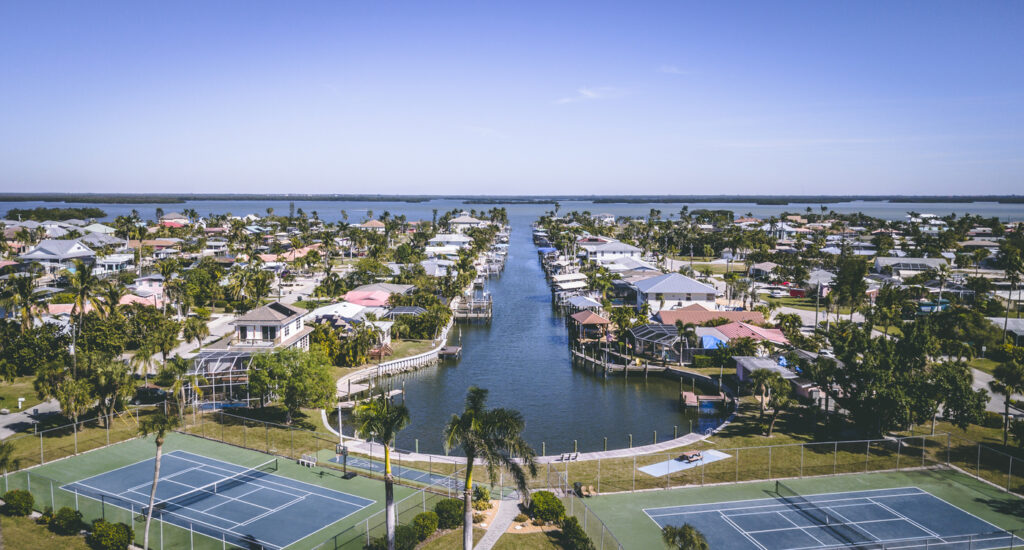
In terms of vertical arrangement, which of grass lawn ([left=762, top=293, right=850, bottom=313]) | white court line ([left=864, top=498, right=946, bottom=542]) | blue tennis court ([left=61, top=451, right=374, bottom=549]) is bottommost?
blue tennis court ([left=61, top=451, right=374, bottom=549])

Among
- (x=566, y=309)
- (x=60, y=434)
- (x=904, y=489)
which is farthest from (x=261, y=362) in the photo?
(x=566, y=309)

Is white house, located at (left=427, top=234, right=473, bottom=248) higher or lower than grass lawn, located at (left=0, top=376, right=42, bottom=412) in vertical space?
higher

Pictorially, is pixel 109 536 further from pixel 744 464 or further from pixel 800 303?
pixel 800 303

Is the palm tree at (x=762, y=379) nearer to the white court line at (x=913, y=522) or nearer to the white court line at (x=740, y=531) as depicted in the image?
the white court line at (x=913, y=522)

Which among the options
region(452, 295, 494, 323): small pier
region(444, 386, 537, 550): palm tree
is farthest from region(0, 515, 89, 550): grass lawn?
region(452, 295, 494, 323): small pier

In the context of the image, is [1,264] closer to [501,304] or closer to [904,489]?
[501,304]

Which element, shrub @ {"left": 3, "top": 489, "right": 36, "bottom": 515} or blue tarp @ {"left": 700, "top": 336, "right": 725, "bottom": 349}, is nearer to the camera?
shrub @ {"left": 3, "top": 489, "right": 36, "bottom": 515}

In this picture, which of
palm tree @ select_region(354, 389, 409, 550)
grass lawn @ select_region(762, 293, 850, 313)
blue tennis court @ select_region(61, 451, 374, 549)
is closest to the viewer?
palm tree @ select_region(354, 389, 409, 550)

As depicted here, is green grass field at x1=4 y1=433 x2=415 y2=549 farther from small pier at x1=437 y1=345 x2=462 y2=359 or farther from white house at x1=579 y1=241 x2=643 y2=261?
white house at x1=579 y1=241 x2=643 y2=261
